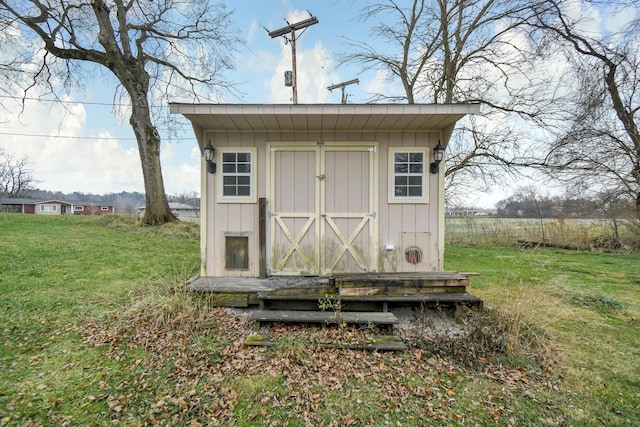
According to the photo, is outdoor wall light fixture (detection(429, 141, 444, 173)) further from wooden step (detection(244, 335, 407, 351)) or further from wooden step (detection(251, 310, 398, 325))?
wooden step (detection(244, 335, 407, 351))

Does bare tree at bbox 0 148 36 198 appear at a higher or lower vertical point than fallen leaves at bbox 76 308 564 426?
higher

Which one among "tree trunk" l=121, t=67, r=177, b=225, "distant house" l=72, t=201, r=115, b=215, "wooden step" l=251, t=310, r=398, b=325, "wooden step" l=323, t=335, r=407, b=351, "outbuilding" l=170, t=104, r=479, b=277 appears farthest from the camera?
"distant house" l=72, t=201, r=115, b=215

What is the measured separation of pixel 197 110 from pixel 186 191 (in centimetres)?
3060

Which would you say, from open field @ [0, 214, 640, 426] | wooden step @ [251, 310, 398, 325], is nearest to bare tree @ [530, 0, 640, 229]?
open field @ [0, 214, 640, 426]

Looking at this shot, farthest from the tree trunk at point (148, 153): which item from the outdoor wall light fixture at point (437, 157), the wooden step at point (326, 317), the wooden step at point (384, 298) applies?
the outdoor wall light fixture at point (437, 157)

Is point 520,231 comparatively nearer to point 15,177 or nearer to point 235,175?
point 235,175

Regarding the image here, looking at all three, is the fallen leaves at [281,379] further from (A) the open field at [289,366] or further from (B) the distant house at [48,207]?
(B) the distant house at [48,207]

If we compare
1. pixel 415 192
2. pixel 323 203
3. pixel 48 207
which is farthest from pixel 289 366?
pixel 48 207

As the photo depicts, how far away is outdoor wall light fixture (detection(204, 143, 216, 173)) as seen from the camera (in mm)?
4043

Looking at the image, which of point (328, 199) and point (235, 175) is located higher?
point (235, 175)

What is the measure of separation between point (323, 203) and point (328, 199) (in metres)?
0.10

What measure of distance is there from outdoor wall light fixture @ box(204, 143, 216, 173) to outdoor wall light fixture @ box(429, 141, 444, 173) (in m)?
3.29

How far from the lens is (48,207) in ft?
131

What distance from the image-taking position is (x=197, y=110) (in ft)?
11.9
